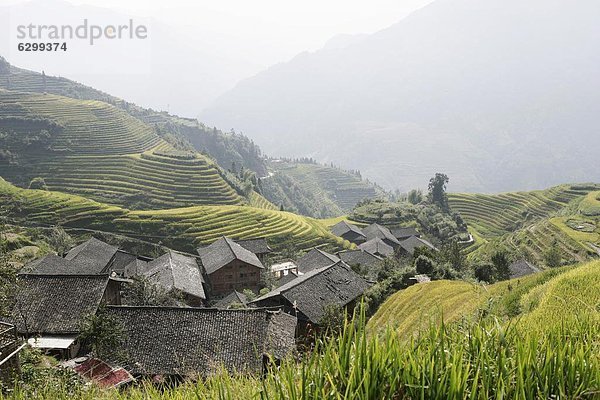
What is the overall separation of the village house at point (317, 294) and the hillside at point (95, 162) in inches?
1761

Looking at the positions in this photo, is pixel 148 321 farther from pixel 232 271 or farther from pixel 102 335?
pixel 232 271

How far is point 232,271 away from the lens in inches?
1841

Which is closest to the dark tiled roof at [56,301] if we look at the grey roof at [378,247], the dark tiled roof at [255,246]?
the dark tiled roof at [255,246]

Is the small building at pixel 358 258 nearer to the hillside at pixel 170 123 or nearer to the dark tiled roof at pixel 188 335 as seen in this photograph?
the dark tiled roof at pixel 188 335

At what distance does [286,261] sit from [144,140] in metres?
56.4

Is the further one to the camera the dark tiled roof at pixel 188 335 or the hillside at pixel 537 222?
the hillside at pixel 537 222

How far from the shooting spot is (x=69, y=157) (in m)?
81.6

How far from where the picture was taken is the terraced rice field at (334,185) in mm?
173875

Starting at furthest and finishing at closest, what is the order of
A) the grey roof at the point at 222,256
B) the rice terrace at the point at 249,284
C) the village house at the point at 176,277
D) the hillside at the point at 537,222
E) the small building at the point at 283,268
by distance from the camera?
the small building at the point at 283,268 → the hillside at the point at 537,222 → the grey roof at the point at 222,256 → the village house at the point at 176,277 → the rice terrace at the point at 249,284

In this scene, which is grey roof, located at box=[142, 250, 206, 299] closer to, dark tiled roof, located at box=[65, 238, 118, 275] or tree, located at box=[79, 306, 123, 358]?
dark tiled roof, located at box=[65, 238, 118, 275]

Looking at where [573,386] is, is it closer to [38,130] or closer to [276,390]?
[276,390]

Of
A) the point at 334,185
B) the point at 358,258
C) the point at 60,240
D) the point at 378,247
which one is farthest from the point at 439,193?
the point at 334,185

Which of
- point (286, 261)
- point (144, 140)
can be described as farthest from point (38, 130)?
point (286, 261)

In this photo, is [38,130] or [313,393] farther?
[38,130]
